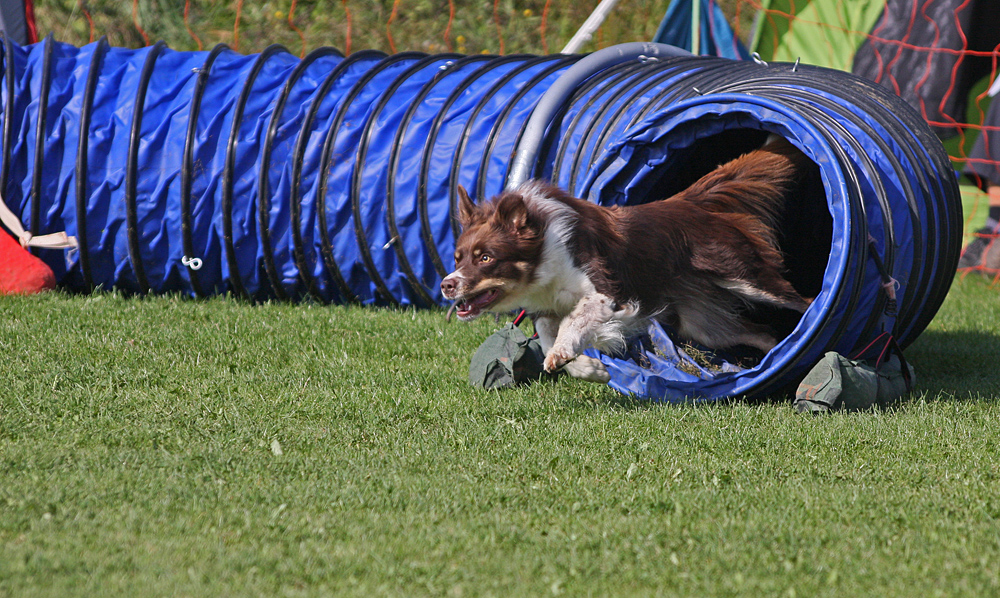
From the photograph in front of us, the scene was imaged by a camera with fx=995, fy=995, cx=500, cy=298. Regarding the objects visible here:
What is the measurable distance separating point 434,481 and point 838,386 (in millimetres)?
2108

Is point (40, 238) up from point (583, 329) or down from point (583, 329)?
down

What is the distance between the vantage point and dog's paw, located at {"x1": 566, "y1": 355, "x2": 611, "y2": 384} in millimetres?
5098

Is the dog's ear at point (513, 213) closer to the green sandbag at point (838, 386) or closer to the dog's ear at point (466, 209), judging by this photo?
the dog's ear at point (466, 209)

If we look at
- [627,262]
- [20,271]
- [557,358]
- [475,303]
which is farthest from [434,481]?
[20,271]

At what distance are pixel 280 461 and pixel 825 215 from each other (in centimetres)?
391

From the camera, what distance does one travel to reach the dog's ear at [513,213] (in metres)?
4.88

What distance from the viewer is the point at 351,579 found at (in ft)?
9.82

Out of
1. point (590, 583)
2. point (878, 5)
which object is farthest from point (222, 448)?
point (878, 5)

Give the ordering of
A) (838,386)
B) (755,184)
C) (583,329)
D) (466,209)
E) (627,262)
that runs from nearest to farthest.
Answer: (838,386), (583,329), (627,262), (466,209), (755,184)

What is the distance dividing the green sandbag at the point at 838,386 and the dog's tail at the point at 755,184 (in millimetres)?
1001

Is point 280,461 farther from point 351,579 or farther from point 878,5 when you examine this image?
point 878,5

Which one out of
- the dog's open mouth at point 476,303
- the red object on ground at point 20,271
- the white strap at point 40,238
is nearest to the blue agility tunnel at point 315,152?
the white strap at point 40,238

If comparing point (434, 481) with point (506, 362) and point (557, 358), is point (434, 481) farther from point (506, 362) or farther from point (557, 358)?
point (506, 362)

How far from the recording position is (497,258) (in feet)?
16.1
